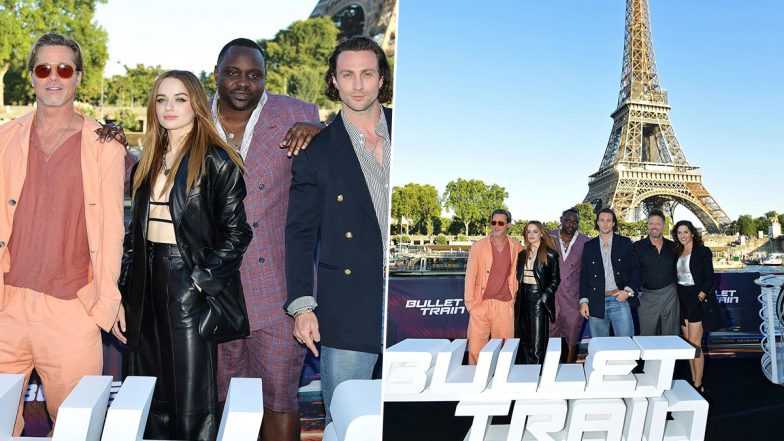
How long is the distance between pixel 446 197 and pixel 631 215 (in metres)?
4.23

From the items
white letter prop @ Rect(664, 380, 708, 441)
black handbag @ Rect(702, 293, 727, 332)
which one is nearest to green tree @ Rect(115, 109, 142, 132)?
white letter prop @ Rect(664, 380, 708, 441)

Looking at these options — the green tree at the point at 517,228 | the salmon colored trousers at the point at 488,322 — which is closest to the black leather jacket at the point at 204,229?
the salmon colored trousers at the point at 488,322

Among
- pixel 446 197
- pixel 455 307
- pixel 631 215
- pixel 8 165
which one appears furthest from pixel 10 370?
pixel 631 215

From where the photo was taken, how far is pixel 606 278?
182 inches

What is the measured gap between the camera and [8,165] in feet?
7.52

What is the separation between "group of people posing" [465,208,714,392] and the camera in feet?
14.6

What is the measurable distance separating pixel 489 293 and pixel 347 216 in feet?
8.15

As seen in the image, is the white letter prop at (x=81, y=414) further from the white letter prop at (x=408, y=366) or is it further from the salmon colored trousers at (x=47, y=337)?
the white letter prop at (x=408, y=366)

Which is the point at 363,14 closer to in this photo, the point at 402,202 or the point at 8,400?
the point at 402,202

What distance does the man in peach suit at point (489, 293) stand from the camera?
451cm

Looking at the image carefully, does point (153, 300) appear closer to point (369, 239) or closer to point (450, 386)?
point (369, 239)

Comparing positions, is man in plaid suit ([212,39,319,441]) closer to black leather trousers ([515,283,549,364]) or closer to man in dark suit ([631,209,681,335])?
Result: black leather trousers ([515,283,549,364])

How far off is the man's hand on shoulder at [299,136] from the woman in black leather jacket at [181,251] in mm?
180

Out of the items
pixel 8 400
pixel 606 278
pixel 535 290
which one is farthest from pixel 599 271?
pixel 8 400
